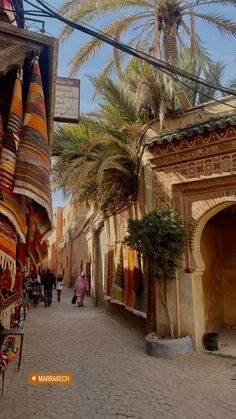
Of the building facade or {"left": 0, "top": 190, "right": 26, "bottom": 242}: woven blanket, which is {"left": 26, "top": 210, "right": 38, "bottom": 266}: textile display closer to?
{"left": 0, "top": 190, "right": 26, "bottom": 242}: woven blanket

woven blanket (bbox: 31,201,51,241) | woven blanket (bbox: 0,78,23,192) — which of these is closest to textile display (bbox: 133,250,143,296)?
woven blanket (bbox: 31,201,51,241)

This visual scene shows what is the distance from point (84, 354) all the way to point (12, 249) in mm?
5330

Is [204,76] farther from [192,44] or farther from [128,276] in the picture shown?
[128,276]

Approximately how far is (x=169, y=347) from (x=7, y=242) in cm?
529

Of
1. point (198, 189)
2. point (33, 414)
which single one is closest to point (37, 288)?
point (198, 189)

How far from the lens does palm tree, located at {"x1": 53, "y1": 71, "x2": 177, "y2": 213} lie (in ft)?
27.7

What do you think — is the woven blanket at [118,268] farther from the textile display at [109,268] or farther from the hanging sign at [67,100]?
the hanging sign at [67,100]

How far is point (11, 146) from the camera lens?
2242 millimetres

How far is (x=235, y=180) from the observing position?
21.7 ft

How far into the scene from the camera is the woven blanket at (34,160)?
2113 mm

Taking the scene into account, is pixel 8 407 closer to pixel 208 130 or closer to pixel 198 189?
pixel 198 189

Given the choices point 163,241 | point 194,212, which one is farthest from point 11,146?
point 194,212

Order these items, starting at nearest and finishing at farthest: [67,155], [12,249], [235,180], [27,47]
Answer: [12,249], [27,47], [235,180], [67,155]

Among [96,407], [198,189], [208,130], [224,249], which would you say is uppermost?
[208,130]
